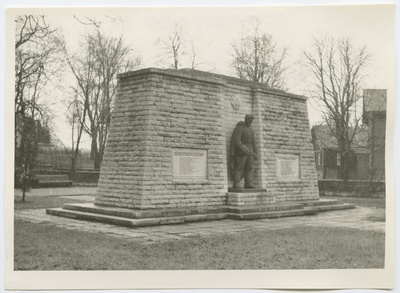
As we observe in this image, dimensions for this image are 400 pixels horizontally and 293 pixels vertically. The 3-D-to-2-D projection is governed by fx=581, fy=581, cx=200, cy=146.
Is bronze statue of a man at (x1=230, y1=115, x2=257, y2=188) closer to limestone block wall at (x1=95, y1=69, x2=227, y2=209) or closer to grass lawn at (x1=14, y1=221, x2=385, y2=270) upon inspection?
limestone block wall at (x1=95, y1=69, x2=227, y2=209)

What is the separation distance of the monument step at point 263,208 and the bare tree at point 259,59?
2030 millimetres

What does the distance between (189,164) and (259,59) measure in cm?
200

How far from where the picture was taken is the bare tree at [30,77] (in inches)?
278

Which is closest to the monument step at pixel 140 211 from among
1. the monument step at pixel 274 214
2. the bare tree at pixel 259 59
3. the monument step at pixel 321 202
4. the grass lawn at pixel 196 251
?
the monument step at pixel 274 214

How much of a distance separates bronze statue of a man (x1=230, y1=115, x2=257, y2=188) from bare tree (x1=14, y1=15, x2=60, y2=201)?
363 centimetres

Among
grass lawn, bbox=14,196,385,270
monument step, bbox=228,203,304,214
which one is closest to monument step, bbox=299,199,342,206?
monument step, bbox=228,203,304,214

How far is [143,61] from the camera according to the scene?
8.28 m

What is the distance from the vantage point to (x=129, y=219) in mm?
8250

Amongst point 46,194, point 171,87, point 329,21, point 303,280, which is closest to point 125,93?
point 171,87

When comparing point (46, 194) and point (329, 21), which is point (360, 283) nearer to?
point (329, 21)

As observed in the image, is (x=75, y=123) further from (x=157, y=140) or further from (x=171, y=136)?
(x=171, y=136)

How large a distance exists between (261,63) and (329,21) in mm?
2000

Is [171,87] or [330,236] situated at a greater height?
[171,87]

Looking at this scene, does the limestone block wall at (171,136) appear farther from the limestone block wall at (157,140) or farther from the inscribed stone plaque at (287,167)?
the inscribed stone plaque at (287,167)
